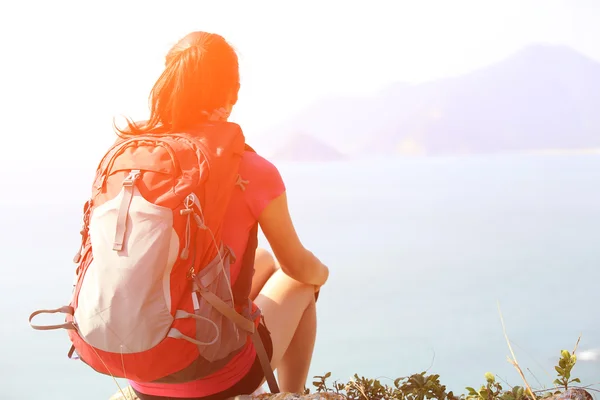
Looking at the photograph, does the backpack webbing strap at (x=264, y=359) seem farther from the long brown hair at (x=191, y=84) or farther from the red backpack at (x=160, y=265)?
the long brown hair at (x=191, y=84)

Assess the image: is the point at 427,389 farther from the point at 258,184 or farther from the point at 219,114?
the point at 219,114

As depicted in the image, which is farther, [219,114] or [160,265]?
[219,114]

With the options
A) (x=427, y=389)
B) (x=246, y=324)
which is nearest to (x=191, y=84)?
(x=246, y=324)

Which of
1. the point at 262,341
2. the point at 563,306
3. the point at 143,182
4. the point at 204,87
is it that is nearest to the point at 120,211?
the point at 143,182

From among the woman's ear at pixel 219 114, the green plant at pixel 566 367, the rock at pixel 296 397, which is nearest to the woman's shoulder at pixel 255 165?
the woman's ear at pixel 219 114

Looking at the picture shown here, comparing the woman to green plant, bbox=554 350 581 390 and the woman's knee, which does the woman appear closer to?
the woman's knee

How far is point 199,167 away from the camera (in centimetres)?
138

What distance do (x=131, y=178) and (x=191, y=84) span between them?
0.25 m

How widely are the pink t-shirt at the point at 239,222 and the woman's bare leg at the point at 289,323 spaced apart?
6.5 inches

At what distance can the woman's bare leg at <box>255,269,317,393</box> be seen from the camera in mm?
1641

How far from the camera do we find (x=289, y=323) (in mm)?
1662

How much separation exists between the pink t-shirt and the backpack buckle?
20 cm

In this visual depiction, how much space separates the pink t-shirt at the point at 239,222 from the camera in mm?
1460

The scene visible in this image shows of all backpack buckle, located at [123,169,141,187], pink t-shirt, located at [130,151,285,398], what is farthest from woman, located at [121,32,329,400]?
backpack buckle, located at [123,169,141,187]
